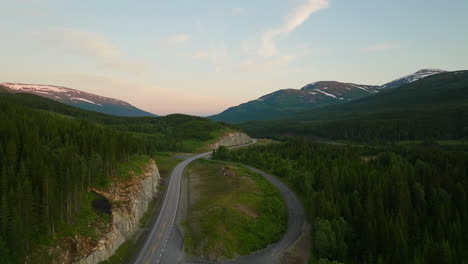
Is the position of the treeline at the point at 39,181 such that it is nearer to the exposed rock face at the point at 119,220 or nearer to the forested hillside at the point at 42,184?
the forested hillside at the point at 42,184

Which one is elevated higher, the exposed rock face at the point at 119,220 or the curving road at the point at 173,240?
the exposed rock face at the point at 119,220

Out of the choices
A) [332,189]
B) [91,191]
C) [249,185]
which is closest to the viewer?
[91,191]

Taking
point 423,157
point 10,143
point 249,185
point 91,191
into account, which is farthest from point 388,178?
point 10,143

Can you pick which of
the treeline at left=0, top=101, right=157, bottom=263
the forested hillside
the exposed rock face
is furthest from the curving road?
the treeline at left=0, top=101, right=157, bottom=263

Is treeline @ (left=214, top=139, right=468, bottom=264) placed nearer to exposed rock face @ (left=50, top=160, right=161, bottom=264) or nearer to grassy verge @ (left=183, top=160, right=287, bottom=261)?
grassy verge @ (left=183, top=160, right=287, bottom=261)

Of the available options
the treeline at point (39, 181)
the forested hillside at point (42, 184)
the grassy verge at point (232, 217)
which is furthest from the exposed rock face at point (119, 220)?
the grassy verge at point (232, 217)

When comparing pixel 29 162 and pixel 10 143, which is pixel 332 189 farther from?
pixel 10 143

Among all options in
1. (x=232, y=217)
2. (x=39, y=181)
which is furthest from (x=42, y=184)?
(x=232, y=217)
